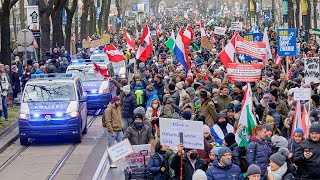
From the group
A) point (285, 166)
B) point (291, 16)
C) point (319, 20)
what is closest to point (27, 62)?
point (291, 16)

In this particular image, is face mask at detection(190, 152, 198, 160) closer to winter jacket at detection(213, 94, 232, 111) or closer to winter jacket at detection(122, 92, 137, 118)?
winter jacket at detection(213, 94, 232, 111)

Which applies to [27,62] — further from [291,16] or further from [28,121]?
[291,16]

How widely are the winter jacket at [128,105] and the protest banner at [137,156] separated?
6347mm

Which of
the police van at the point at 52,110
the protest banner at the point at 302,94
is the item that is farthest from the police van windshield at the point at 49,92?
the protest banner at the point at 302,94

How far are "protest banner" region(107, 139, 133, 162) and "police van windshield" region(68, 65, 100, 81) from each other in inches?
627

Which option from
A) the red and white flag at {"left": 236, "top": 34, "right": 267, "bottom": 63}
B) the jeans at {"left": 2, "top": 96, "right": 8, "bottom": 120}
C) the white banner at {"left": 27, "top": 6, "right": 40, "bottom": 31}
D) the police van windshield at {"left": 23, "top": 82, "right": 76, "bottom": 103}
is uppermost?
the white banner at {"left": 27, "top": 6, "right": 40, "bottom": 31}

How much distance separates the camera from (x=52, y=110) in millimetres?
23547

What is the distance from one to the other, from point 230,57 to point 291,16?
91.7ft

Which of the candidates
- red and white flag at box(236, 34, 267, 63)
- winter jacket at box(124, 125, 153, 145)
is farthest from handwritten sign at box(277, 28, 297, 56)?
winter jacket at box(124, 125, 153, 145)

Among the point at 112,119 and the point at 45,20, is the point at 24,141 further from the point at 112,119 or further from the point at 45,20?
the point at 45,20

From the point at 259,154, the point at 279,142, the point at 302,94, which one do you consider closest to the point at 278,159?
the point at 259,154

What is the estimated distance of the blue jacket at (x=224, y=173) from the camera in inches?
491

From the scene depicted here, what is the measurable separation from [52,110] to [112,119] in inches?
141

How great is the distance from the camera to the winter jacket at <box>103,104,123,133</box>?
66.6 feet
